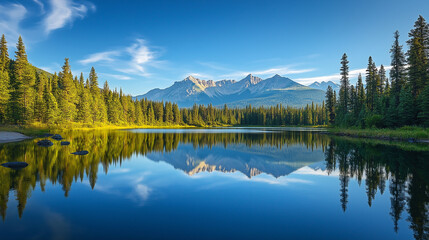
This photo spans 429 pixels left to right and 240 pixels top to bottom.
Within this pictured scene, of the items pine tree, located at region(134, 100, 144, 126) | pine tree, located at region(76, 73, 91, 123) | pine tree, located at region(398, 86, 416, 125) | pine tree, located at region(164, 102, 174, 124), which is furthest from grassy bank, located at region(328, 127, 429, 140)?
pine tree, located at region(164, 102, 174, 124)

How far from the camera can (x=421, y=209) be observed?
9.54 metres

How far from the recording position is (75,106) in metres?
76.3

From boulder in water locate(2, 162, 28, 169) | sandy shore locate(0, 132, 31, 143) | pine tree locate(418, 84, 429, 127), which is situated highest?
pine tree locate(418, 84, 429, 127)

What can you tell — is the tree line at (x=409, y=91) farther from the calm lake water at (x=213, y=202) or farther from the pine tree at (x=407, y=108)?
the calm lake water at (x=213, y=202)

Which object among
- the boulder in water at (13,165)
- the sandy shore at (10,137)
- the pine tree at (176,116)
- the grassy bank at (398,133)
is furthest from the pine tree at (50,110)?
the pine tree at (176,116)

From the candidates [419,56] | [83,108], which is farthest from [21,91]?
[419,56]

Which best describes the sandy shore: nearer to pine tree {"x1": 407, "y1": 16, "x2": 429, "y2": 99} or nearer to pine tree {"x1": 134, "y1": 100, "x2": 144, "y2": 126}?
pine tree {"x1": 407, "y1": 16, "x2": 429, "y2": 99}

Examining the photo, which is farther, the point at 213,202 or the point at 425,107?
the point at 425,107

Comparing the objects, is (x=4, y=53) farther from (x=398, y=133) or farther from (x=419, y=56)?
(x=419, y=56)

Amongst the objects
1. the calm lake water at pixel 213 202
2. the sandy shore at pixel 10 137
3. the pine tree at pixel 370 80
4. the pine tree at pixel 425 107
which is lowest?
the calm lake water at pixel 213 202

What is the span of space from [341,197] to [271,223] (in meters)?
5.75

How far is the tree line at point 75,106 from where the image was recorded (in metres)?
54.0

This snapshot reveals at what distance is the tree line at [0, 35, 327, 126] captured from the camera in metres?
54.0

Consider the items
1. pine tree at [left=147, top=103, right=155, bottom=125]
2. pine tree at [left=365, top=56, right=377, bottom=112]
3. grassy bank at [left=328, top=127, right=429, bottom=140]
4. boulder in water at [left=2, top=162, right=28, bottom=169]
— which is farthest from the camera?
pine tree at [left=147, top=103, right=155, bottom=125]
